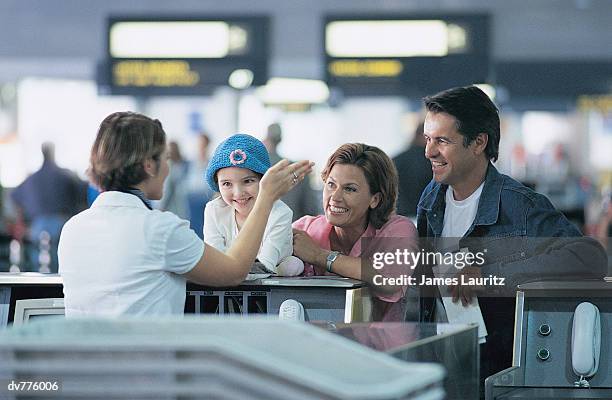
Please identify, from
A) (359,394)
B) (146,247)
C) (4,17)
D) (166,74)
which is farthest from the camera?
(4,17)

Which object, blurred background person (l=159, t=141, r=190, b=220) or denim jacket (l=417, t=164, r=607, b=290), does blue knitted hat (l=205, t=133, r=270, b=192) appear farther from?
blurred background person (l=159, t=141, r=190, b=220)

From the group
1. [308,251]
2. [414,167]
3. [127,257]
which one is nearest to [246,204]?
[308,251]

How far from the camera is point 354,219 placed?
12.5 ft

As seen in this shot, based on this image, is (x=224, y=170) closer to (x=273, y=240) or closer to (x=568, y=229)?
(x=273, y=240)

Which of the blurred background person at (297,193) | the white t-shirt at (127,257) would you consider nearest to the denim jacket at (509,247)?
the white t-shirt at (127,257)

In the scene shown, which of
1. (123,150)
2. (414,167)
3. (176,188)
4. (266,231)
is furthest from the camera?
(176,188)

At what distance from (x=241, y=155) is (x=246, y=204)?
0.15 metres

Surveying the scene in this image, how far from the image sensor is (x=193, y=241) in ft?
9.54

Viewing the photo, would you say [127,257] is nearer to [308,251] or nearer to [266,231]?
[266,231]

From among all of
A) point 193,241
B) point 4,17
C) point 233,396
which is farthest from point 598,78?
point 233,396

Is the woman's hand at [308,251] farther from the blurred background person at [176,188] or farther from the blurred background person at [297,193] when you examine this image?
the blurred background person at [176,188]

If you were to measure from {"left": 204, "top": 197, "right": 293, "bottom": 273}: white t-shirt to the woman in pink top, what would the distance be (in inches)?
4.0

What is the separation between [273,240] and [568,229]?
0.89m

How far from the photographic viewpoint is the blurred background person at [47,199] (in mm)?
11523
